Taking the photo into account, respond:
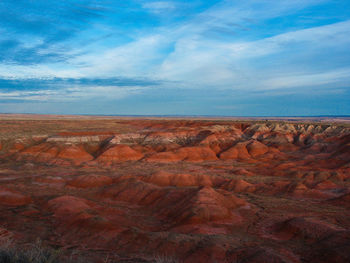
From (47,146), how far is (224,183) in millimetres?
33126

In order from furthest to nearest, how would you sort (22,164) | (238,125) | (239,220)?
(238,125) < (22,164) < (239,220)

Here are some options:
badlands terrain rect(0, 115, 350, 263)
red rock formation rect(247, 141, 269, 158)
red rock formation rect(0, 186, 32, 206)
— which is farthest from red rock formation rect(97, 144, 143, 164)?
red rock formation rect(0, 186, 32, 206)

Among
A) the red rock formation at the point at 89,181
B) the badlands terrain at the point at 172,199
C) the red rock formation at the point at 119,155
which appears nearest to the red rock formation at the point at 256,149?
the badlands terrain at the point at 172,199

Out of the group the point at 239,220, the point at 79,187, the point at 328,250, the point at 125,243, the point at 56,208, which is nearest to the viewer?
the point at 328,250

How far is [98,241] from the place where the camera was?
1691 centimetres

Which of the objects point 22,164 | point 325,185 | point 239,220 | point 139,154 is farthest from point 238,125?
point 239,220

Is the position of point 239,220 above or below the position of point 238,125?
below

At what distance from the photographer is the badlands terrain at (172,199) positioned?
50.4ft

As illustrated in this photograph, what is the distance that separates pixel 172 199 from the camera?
24.2m

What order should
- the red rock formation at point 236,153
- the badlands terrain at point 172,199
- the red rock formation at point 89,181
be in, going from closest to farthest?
the badlands terrain at point 172,199, the red rock formation at point 89,181, the red rock formation at point 236,153

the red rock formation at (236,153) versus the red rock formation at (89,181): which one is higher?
the red rock formation at (236,153)

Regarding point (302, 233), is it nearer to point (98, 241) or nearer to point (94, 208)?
point (98, 241)

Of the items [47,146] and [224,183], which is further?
[47,146]

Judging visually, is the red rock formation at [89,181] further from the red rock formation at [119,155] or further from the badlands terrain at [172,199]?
the red rock formation at [119,155]
